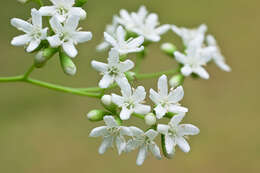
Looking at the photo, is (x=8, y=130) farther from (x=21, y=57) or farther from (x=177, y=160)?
(x=177, y=160)

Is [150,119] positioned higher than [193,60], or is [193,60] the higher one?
[193,60]

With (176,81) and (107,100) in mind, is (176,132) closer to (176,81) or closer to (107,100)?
(107,100)

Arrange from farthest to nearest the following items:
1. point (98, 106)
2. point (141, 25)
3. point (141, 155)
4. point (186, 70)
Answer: point (98, 106), point (141, 25), point (186, 70), point (141, 155)

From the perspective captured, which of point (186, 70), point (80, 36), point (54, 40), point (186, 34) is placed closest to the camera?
point (54, 40)

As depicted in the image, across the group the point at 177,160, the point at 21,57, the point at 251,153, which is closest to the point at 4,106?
the point at 21,57

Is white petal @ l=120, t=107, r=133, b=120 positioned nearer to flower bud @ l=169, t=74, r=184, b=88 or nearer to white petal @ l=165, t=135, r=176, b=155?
white petal @ l=165, t=135, r=176, b=155

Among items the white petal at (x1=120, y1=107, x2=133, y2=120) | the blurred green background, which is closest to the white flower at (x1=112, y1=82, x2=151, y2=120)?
the white petal at (x1=120, y1=107, x2=133, y2=120)

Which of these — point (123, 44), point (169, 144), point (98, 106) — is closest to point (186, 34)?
point (123, 44)
